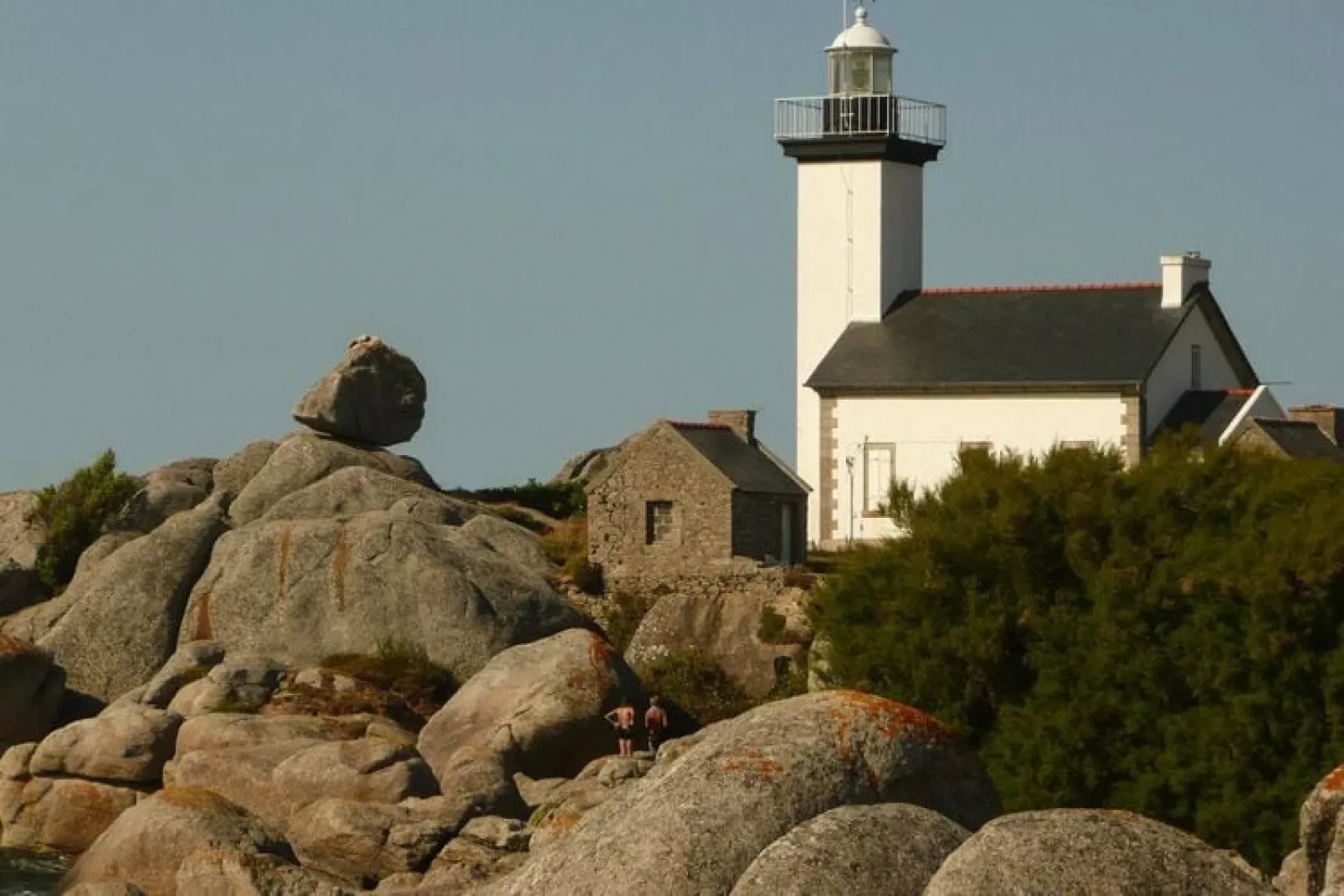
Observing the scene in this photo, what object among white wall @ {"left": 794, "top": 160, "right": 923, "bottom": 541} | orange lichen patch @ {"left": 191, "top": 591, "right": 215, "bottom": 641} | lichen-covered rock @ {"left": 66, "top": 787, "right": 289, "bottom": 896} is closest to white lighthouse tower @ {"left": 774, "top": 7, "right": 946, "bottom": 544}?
white wall @ {"left": 794, "top": 160, "right": 923, "bottom": 541}

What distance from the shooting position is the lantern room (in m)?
62.1

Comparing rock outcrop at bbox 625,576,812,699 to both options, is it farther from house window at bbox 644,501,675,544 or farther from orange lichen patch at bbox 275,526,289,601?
orange lichen patch at bbox 275,526,289,601

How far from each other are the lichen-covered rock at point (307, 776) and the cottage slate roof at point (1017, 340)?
2050 centimetres

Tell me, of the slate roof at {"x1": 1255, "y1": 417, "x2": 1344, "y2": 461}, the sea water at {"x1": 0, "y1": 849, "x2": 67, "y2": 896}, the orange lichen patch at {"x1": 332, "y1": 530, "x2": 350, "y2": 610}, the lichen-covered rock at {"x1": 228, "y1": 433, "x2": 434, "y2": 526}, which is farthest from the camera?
the lichen-covered rock at {"x1": 228, "y1": 433, "x2": 434, "y2": 526}

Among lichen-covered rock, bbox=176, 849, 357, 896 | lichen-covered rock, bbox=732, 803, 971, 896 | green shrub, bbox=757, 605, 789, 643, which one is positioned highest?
green shrub, bbox=757, 605, 789, 643

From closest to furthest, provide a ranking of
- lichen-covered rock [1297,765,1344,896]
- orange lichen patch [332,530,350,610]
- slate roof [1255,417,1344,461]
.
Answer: lichen-covered rock [1297,765,1344,896]
orange lichen patch [332,530,350,610]
slate roof [1255,417,1344,461]

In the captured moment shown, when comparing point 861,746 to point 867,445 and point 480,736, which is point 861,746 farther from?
point 867,445

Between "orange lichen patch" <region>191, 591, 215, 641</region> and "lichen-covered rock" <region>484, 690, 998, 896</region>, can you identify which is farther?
"orange lichen patch" <region>191, 591, 215, 641</region>

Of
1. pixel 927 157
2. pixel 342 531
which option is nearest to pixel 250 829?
pixel 342 531

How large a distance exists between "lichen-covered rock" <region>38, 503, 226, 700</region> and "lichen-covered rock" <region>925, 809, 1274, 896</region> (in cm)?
3406

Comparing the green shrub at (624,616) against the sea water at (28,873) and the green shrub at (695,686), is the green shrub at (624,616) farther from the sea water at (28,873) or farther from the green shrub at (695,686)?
the sea water at (28,873)

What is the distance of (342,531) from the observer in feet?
163

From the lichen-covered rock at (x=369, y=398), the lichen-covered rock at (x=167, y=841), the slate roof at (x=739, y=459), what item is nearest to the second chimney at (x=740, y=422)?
the slate roof at (x=739, y=459)

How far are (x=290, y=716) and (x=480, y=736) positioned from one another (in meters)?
2.82
